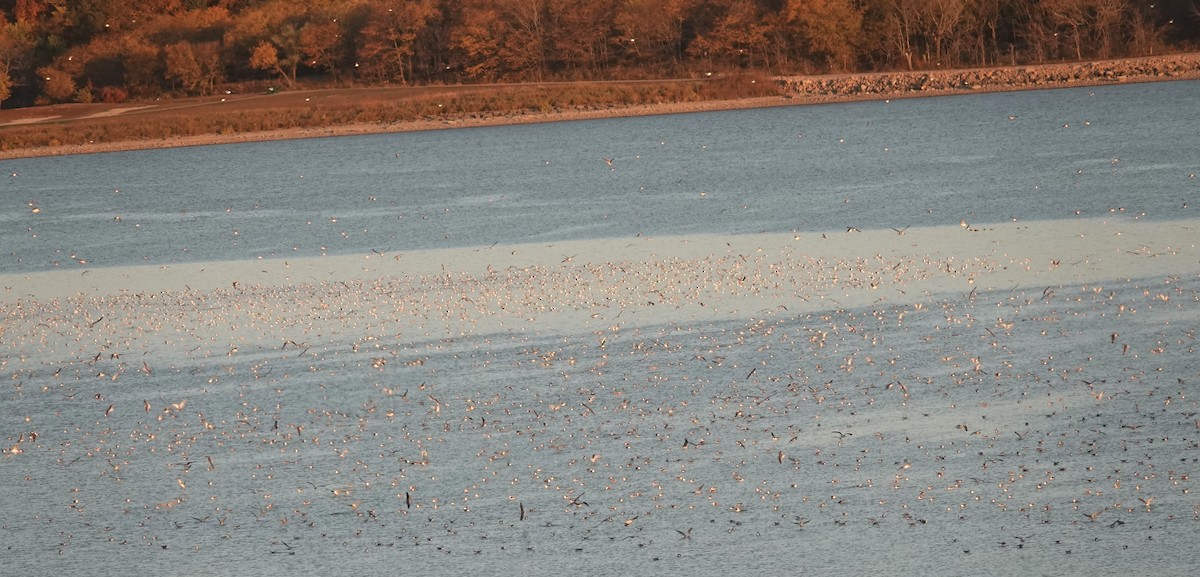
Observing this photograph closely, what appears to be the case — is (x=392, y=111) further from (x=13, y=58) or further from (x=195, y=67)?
(x=13, y=58)

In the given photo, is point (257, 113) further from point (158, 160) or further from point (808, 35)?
point (808, 35)

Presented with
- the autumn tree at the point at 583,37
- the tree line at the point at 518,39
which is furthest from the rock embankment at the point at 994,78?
the autumn tree at the point at 583,37

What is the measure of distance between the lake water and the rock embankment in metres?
33.3

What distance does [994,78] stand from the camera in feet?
201

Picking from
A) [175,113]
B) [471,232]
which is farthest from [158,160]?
[471,232]

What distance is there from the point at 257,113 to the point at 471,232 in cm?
4520

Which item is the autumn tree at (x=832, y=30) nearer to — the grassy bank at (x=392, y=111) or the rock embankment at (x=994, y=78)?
the rock embankment at (x=994, y=78)

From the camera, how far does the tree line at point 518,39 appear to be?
226ft

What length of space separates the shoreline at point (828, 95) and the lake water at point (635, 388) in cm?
3382

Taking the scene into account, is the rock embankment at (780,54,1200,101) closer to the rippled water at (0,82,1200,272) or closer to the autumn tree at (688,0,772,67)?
the rippled water at (0,82,1200,272)

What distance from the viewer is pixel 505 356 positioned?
1445cm

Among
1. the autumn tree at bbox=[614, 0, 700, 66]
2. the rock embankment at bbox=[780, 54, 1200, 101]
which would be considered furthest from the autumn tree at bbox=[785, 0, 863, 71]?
the autumn tree at bbox=[614, 0, 700, 66]

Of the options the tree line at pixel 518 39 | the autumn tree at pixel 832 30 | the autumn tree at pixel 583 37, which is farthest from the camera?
the autumn tree at pixel 583 37

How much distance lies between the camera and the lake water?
374 inches
